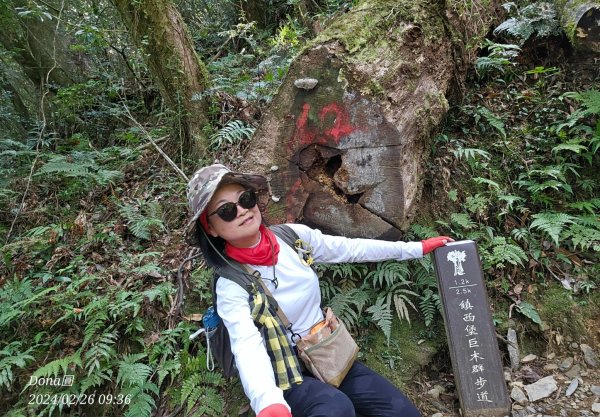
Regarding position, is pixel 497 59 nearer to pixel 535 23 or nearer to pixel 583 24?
pixel 535 23

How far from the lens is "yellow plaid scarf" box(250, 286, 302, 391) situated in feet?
7.40

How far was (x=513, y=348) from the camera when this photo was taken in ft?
10.8

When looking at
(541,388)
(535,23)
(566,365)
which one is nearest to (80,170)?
(541,388)

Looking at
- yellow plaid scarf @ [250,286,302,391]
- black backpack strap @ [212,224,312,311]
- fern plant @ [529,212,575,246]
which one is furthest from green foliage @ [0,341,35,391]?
fern plant @ [529,212,575,246]

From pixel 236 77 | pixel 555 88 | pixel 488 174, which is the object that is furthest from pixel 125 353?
pixel 555 88

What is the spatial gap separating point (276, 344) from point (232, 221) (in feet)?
2.52

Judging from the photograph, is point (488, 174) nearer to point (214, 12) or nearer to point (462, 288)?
point (462, 288)

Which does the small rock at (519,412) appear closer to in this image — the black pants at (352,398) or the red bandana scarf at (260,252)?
the black pants at (352,398)

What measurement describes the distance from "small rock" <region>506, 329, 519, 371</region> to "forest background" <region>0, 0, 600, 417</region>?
0.26 feet

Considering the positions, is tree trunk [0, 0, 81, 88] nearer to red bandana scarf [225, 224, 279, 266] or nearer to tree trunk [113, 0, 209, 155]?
tree trunk [113, 0, 209, 155]

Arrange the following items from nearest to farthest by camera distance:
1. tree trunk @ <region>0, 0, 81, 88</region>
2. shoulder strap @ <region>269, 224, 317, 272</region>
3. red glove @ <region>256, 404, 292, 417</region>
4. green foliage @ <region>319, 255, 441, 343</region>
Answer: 1. red glove @ <region>256, 404, 292, 417</region>
2. shoulder strap @ <region>269, 224, 317, 272</region>
3. green foliage @ <region>319, 255, 441, 343</region>
4. tree trunk @ <region>0, 0, 81, 88</region>

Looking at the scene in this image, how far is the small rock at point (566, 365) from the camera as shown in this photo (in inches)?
125

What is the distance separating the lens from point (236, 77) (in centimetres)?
638

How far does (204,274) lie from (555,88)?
4.51 meters
